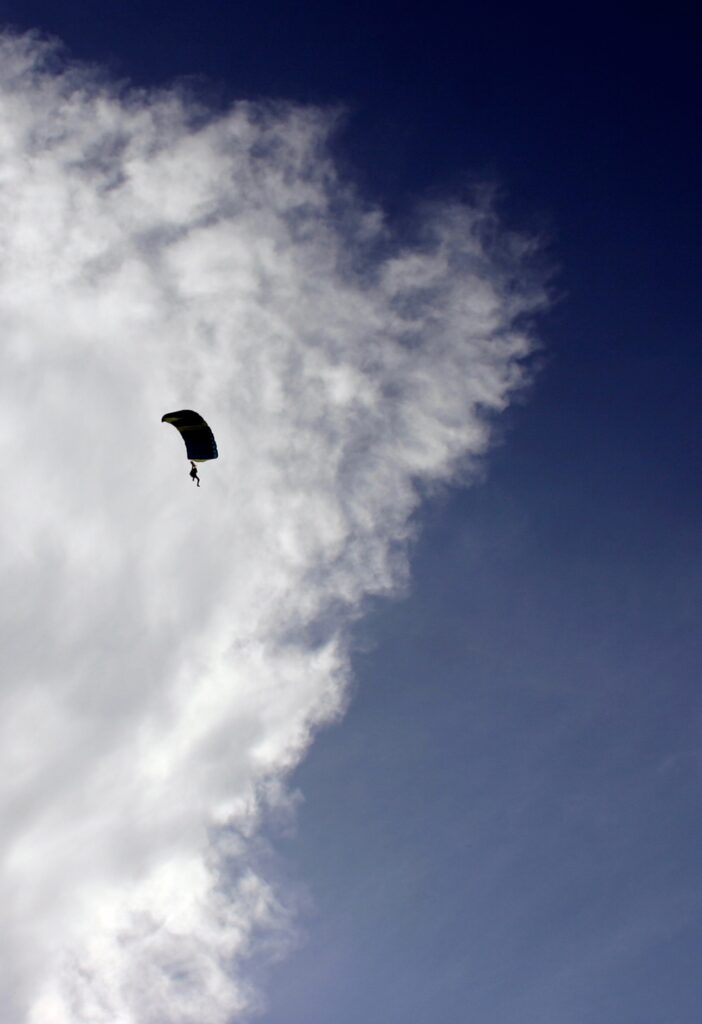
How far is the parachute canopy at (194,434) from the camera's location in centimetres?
5998

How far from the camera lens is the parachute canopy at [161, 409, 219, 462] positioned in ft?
197

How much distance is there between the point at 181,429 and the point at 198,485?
3803mm

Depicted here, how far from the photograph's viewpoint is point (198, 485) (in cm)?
6147

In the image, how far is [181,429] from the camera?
61.0 m

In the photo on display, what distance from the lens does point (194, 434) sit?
61031 millimetres
